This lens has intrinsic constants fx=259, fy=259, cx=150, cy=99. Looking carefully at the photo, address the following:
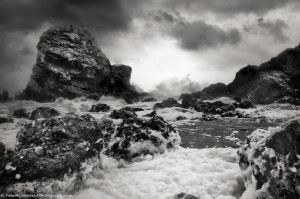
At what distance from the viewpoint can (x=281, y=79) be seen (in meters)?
36.6

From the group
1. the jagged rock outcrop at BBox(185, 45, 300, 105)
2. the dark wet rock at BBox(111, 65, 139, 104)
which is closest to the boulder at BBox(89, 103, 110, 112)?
the jagged rock outcrop at BBox(185, 45, 300, 105)

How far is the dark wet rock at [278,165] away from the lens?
3.91 metres

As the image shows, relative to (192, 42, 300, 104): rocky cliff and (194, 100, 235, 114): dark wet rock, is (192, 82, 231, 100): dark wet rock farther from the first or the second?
(194, 100, 235, 114): dark wet rock

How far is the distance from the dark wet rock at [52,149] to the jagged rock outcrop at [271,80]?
105 ft

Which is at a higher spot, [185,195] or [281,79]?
[281,79]

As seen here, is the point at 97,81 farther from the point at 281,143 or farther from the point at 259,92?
the point at 281,143

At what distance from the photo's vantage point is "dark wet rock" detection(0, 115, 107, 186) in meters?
4.72

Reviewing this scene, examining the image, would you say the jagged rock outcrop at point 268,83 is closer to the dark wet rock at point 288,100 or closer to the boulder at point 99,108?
the dark wet rock at point 288,100

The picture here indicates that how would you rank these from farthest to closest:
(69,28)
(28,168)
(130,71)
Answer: (130,71) < (69,28) < (28,168)

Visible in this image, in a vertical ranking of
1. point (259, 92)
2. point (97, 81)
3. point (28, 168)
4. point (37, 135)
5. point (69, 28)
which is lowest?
point (28, 168)

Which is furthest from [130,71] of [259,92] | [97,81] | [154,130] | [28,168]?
[28,168]

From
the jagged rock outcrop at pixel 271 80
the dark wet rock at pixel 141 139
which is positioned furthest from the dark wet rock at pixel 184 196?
the jagged rock outcrop at pixel 271 80

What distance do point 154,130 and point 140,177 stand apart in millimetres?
3249

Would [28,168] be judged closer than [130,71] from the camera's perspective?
Yes
